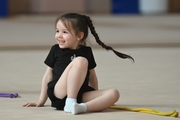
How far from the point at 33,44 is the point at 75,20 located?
11.4 feet

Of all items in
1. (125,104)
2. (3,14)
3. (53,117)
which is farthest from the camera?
(3,14)

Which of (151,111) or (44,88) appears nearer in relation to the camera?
(151,111)

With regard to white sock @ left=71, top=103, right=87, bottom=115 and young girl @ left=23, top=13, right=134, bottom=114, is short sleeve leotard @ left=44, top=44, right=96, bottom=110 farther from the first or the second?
white sock @ left=71, top=103, right=87, bottom=115

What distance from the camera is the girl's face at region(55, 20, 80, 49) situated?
2.60 meters

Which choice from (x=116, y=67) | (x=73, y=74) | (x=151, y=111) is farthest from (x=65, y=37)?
(x=116, y=67)

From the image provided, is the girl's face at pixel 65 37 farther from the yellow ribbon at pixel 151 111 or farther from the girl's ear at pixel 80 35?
the yellow ribbon at pixel 151 111

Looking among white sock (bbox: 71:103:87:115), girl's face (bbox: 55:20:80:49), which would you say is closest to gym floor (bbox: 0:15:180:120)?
white sock (bbox: 71:103:87:115)

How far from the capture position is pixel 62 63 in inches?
104

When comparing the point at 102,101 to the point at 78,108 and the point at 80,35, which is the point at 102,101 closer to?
the point at 78,108

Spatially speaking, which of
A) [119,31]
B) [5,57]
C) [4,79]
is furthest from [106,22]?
[4,79]

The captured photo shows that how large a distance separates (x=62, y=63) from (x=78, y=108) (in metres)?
0.26

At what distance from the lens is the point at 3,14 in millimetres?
10391

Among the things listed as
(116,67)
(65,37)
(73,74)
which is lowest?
(116,67)

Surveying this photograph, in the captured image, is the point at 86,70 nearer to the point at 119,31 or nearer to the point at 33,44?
the point at 33,44
